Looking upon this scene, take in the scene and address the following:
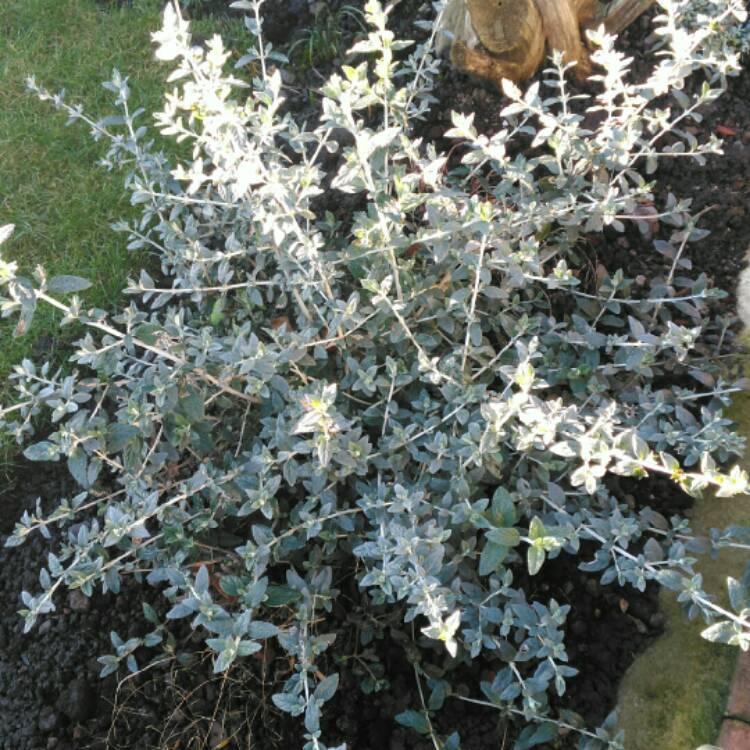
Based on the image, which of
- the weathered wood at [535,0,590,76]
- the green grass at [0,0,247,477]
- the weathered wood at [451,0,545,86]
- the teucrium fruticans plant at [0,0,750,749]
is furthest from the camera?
the green grass at [0,0,247,477]

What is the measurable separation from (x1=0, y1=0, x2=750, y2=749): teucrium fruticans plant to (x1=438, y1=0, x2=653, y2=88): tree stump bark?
82 centimetres

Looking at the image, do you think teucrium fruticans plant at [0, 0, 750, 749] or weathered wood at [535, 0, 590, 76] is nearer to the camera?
teucrium fruticans plant at [0, 0, 750, 749]

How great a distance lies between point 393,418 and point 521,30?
1.77m

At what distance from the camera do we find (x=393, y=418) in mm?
2387

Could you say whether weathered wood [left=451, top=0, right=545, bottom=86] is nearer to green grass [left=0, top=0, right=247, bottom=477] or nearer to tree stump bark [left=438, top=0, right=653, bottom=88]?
tree stump bark [left=438, top=0, right=653, bottom=88]

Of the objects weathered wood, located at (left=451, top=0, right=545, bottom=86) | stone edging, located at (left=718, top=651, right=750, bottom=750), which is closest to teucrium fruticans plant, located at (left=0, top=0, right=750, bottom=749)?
stone edging, located at (left=718, top=651, right=750, bottom=750)

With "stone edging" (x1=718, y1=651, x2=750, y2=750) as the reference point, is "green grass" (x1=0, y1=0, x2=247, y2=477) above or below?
above

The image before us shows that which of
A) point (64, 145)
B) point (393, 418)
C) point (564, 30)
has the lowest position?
point (393, 418)

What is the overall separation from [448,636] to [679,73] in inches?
68.4

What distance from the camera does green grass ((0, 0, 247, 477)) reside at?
338cm

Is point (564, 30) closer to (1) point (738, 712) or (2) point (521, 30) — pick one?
(2) point (521, 30)

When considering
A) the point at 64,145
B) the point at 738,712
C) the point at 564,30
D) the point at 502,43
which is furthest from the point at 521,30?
the point at 738,712

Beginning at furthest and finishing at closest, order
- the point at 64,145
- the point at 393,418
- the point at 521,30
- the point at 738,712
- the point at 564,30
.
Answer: the point at 64,145, the point at 564,30, the point at 521,30, the point at 393,418, the point at 738,712

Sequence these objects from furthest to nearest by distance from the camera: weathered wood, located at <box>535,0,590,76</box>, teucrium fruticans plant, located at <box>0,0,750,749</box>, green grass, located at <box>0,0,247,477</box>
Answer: green grass, located at <box>0,0,247,477</box>, weathered wood, located at <box>535,0,590,76</box>, teucrium fruticans plant, located at <box>0,0,750,749</box>
